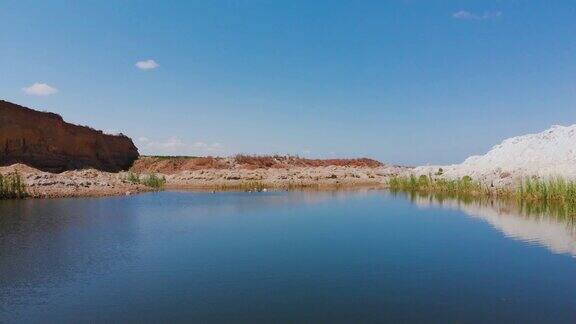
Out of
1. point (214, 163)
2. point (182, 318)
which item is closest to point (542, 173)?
point (182, 318)

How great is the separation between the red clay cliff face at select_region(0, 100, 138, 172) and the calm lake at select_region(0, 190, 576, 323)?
25464mm

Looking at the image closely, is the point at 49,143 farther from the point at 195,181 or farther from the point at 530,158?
the point at 530,158

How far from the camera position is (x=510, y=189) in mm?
30438

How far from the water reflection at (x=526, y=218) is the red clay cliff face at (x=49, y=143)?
37.4 m

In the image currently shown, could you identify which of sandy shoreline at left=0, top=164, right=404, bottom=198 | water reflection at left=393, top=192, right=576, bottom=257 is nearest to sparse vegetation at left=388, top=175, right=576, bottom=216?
water reflection at left=393, top=192, right=576, bottom=257

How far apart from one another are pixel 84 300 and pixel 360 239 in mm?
9968

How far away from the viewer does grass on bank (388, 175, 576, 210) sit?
80.2 ft

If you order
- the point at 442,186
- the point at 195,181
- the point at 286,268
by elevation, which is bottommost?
the point at 286,268

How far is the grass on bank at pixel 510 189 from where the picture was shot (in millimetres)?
24438

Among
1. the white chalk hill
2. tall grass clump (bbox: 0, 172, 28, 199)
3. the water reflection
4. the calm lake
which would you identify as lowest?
the calm lake

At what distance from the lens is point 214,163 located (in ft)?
214

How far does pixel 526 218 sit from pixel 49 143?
1811 inches

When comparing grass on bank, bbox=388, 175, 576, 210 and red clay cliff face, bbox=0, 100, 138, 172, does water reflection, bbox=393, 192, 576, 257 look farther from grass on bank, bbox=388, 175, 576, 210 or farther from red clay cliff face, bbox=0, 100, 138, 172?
red clay cliff face, bbox=0, 100, 138, 172

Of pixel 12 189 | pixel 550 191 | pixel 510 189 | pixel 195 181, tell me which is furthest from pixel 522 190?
pixel 195 181
